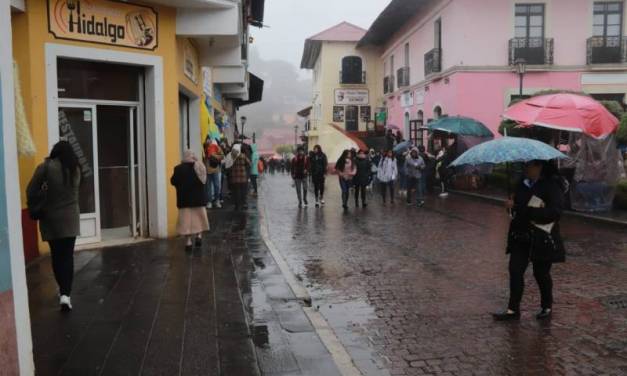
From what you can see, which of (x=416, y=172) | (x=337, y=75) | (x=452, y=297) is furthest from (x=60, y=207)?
(x=337, y=75)

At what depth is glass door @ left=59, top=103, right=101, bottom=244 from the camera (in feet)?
31.6

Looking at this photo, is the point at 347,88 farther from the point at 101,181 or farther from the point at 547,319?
the point at 547,319

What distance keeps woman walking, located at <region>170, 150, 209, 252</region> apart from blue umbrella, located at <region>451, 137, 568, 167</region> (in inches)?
170

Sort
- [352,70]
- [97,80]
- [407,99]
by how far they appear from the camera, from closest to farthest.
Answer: [97,80], [407,99], [352,70]

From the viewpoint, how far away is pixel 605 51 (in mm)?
23312

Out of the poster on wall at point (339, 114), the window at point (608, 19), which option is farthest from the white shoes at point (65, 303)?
the poster on wall at point (339, 114)

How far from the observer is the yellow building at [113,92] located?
8.83 meters

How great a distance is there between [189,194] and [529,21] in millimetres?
18176

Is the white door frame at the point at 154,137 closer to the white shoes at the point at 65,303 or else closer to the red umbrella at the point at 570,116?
the white shoes at the point at 65,303

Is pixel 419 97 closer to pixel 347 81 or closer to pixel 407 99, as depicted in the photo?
pixel 407 99

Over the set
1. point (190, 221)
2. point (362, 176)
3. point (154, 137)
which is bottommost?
point (190, 221)

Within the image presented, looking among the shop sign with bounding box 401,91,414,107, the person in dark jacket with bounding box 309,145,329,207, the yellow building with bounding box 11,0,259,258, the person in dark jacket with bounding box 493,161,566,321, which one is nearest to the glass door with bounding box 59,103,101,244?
the yellow building with bounding box 11,0,259,258

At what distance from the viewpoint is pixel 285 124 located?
14525cm

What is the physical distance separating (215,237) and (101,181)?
6.97ft
